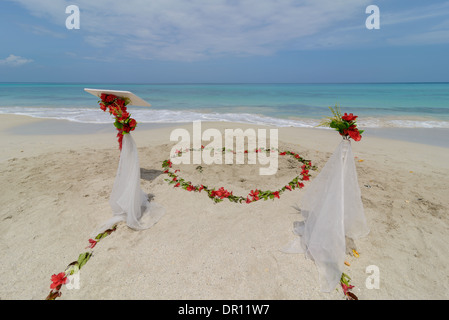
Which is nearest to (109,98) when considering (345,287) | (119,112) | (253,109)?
(119,112)

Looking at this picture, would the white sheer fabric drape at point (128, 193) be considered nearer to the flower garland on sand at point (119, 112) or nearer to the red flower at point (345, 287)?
the flower garland on sand at point (119, 112)

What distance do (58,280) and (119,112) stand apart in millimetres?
2956

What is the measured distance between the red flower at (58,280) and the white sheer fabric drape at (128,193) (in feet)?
3.53

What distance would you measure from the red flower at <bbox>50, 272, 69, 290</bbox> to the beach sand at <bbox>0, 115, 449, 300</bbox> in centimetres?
10

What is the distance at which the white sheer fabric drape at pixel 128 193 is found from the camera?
439 centimetres

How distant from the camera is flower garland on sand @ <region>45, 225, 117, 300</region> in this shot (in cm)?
315

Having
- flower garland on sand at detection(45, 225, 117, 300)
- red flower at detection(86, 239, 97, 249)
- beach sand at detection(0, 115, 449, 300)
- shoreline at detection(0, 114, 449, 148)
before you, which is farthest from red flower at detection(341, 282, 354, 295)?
shoreline at detection(0, 114, 449, 148)

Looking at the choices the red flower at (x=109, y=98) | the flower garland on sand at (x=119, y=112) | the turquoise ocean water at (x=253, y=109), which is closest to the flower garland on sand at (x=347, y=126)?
the flower garland on sand at (x=119, y=112)

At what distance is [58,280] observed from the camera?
3217mm

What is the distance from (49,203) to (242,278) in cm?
493

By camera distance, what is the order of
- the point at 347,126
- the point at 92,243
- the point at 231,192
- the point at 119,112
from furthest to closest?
the point at 231,192
the point at 119,112
the point at 92,243
the point at 347,126

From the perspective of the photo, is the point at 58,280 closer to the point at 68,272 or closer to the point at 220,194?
the point at 68,272

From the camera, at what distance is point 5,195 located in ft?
18.4

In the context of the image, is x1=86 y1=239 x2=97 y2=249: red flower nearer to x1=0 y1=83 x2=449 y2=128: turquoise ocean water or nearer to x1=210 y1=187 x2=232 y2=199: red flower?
x1=210 y1=187 x2=232 y2=199: red flower
